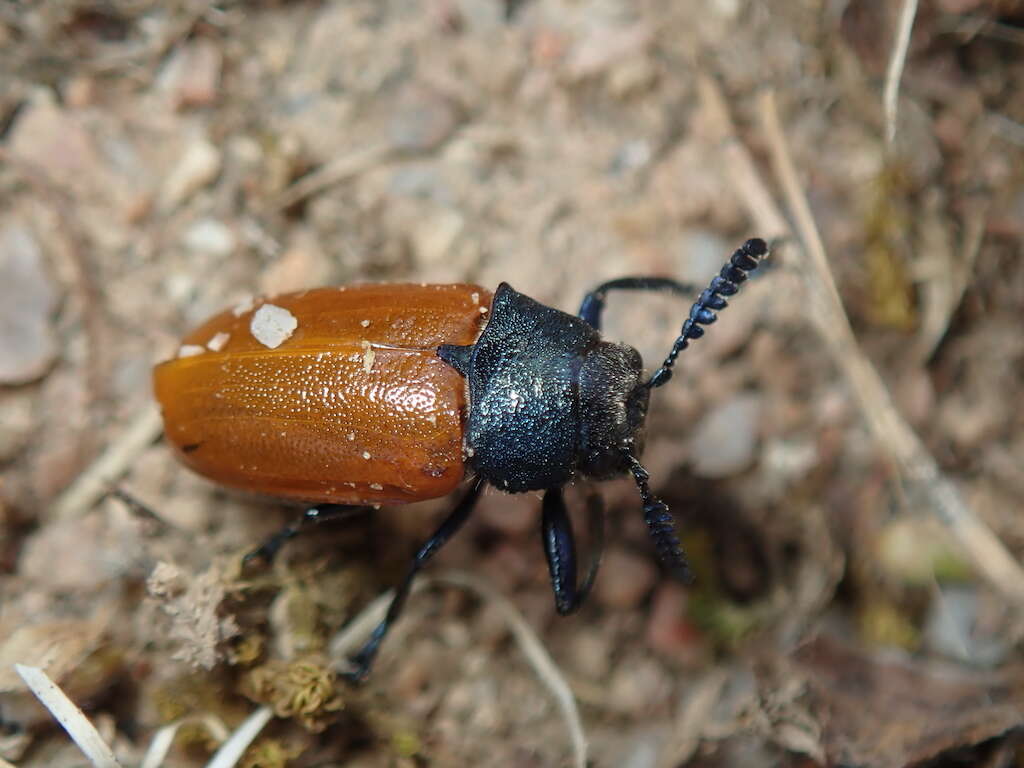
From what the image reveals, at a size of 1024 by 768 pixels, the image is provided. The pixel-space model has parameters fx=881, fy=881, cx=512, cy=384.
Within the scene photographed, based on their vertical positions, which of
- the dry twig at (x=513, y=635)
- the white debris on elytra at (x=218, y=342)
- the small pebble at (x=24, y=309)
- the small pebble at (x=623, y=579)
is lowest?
the dry twig at (x=513, y=635)

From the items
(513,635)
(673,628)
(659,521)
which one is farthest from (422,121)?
(673,628)

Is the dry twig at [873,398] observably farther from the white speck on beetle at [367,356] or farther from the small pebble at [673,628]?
the white speck on beetle at [367,356]

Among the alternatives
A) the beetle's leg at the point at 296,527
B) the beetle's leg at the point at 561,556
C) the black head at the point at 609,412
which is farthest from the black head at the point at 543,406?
the beetle's leg at the point at 296,527

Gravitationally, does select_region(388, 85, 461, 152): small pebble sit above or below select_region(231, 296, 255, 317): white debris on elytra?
above

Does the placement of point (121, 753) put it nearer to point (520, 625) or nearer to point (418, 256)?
point (520, 625)

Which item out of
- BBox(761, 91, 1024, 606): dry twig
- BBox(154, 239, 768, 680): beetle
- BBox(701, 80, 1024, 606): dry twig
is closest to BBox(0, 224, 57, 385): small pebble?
BBox(154, 239, 768, 680): beetle

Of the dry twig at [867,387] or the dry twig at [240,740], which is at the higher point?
the dry twig at [867,387]

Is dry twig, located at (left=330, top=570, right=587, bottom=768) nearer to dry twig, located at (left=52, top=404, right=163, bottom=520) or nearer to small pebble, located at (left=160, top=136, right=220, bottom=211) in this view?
dry twig, located at (left=52, top=404, right=163, bottom=520)
